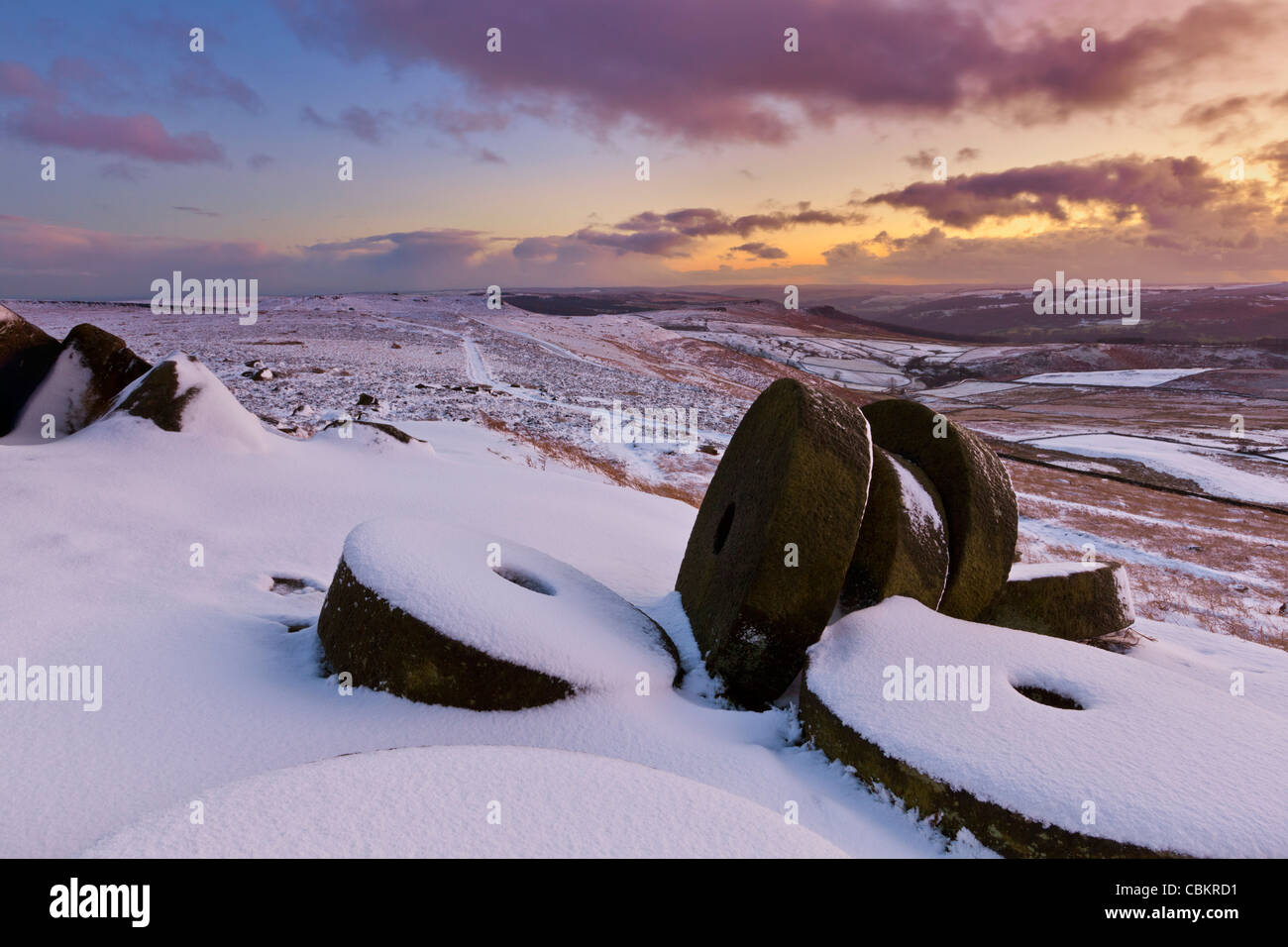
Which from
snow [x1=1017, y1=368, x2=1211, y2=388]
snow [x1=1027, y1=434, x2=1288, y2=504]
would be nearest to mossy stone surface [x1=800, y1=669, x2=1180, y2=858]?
snow [x1=1027, y1=434, x2=1288, y2=504]

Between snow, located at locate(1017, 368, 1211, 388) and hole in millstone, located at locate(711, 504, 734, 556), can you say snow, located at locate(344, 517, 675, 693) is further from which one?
snow, located at locate(1017, 368, 1211, 388)

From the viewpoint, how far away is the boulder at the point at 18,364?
10.7 meters

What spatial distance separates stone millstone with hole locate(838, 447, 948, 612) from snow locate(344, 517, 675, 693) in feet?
6.23

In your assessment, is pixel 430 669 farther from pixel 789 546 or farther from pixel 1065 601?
pixel 1065 601

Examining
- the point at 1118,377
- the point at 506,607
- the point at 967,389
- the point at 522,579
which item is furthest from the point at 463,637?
the point at 1118,377

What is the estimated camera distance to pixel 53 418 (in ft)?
34.4

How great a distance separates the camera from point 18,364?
1088 centimetres

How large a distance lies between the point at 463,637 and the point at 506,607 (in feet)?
1.59

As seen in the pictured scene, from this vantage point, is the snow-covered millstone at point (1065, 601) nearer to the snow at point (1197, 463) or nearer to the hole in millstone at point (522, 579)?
the hole in millstone at point (522, 579)

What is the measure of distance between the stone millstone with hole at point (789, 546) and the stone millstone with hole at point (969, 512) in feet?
5.06
